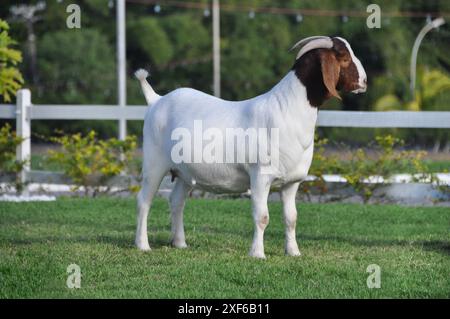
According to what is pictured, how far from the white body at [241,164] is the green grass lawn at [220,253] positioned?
36 cm

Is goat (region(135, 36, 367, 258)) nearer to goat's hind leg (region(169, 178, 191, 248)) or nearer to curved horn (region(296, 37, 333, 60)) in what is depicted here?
curved horn (region(296, 37, 333, 60))

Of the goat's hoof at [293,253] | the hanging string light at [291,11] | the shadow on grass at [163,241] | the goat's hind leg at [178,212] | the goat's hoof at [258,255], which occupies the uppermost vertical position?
the hanging string light at [291,11]

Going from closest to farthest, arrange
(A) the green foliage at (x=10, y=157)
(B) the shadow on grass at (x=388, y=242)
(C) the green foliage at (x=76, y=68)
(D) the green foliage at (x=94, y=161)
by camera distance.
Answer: (B) the shadow on grass at (x=388, y=242), (D) the green foliage at (x=94, y=161), (A) the green foliage at (x=10, y=157), (C) the green foliage at (x=76, y=68)

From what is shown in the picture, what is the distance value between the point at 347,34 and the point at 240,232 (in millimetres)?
28113

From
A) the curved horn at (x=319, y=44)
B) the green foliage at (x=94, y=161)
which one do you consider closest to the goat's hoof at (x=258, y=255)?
the curved horn at (x=319, y=44)

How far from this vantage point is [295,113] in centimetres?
836

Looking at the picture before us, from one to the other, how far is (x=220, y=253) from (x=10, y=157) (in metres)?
6.19

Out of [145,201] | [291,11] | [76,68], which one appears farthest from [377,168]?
[291,11]

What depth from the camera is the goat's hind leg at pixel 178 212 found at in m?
9.23

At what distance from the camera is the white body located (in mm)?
8359

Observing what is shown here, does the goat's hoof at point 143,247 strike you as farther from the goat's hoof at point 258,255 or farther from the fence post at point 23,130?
the fence post at point 23,130

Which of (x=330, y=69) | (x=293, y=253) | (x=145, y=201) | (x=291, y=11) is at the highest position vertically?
(x=291, y=11)

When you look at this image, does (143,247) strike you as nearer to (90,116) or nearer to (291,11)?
(90,116)

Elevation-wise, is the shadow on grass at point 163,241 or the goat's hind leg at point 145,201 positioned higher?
the goat's hind leg at point 145,201
